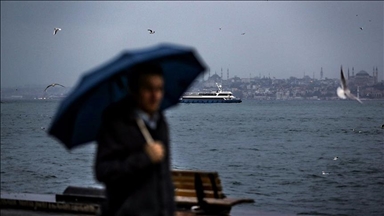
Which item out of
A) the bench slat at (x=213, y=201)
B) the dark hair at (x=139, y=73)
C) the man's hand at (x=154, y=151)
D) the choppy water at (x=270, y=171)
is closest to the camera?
the man's hand at (x=154, y=151)

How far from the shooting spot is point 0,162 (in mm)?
39875

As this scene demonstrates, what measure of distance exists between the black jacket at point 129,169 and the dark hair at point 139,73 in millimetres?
89

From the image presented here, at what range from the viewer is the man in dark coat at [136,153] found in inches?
156

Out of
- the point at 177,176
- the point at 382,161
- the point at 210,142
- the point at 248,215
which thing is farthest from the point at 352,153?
the point at 177,176

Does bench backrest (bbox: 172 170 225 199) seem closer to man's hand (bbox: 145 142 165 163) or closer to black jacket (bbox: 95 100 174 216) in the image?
black jacket (bbox: 95 100 174 216)

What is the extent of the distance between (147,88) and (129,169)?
0.40 metres

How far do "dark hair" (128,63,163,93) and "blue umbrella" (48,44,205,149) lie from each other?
0.03 m

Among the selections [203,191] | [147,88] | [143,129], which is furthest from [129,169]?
[203,191]

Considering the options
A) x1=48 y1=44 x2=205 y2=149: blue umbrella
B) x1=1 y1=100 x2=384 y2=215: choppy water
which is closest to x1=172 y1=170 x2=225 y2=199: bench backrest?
x1=48 y1=44 x2=205 y2=149: blue umbrella

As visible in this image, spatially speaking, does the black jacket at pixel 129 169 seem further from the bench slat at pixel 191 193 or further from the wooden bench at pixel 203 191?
the bench slat at pixel 191 193

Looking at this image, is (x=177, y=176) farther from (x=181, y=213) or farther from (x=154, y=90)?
(x=154, y=90)

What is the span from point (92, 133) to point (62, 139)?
18 centimetres

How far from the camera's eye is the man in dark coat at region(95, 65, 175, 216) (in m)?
3.96

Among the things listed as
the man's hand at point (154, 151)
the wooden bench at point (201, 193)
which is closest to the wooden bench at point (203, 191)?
the wooden bench at point (201, 193)
